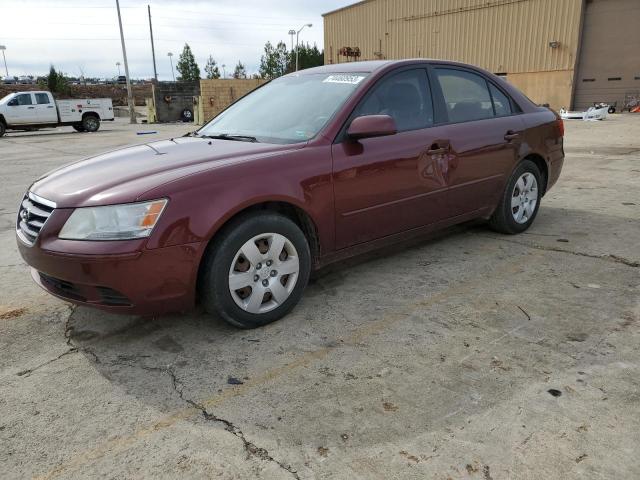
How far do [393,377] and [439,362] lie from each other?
0.29 m

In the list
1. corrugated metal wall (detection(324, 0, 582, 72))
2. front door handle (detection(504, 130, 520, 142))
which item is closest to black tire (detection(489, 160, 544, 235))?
front door handle (detection(504, 130, 520, 142))

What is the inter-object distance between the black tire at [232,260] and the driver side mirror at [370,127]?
71cm

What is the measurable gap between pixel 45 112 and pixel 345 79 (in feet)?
75.1

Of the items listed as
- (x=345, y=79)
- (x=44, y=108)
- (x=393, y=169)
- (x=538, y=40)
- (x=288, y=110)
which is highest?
(x=538, y=40)

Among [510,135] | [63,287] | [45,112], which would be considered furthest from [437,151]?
[45,112]

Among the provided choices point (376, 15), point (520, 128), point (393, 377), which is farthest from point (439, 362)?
point (376, 15)

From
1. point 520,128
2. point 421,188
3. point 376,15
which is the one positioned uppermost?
point 376,15

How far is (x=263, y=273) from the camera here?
3.09 m

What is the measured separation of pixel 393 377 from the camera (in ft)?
8.52

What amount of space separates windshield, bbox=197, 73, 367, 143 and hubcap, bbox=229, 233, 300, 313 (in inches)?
29.0

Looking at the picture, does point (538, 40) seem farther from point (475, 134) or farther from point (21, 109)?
point (475, 134)

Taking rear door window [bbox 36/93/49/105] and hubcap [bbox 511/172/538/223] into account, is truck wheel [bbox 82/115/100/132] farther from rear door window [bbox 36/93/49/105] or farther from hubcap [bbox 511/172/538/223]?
hubcap [bbox 511/172/538/223]

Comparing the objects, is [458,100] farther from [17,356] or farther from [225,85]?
[225,85]

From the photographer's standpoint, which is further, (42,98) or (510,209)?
(42,98)
